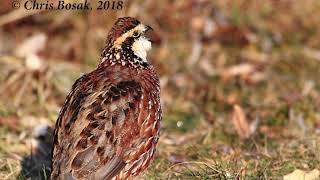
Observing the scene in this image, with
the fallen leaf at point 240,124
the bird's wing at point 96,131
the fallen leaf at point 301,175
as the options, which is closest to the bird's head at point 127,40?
the bird's wing at point 96,131

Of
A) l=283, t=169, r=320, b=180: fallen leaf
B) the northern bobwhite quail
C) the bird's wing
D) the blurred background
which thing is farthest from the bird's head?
l=283, t=169, r=320, b=180: fallen leaf

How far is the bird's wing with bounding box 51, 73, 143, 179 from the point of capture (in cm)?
521

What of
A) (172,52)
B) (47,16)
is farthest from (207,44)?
(47,16)

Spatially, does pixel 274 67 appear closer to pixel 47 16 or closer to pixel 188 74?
pixel 188 74

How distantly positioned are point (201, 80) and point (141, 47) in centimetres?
297

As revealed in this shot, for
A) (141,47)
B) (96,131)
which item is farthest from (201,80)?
(96,131)

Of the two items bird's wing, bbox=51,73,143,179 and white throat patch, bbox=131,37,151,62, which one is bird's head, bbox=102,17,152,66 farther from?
bird's wing, bbox=51,73,143,179

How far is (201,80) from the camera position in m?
8.95

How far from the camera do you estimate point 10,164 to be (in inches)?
248

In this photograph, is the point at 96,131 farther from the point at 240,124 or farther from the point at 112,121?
the point at 240,124

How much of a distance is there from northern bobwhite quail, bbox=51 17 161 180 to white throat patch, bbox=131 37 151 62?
51 mm

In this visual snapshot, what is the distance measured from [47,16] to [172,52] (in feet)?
5.17
